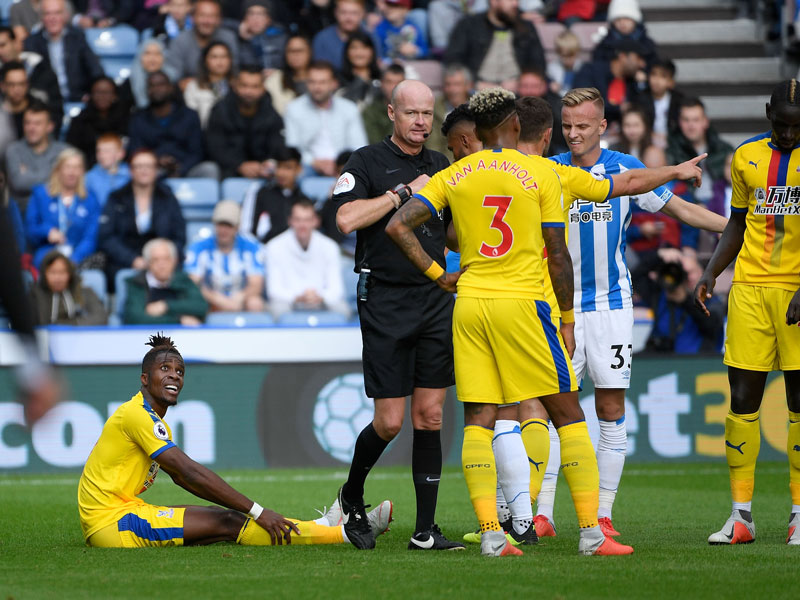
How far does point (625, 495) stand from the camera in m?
9.93

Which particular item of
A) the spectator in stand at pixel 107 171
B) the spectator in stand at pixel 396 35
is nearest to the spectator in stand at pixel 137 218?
the spectator in stand at pixel 107 171

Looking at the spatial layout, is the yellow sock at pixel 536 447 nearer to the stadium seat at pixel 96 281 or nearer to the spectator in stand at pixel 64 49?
the stadium seat at pixel 96 281

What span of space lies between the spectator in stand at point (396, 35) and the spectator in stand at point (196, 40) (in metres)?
2.13

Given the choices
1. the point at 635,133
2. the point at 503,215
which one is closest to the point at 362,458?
the point at 503,215

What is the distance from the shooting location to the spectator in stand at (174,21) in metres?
16.0

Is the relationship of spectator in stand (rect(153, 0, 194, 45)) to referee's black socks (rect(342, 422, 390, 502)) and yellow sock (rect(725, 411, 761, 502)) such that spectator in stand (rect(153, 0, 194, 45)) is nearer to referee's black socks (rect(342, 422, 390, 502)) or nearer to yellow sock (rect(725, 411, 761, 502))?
referee's black socks (rect(342, 422, 390, 502))

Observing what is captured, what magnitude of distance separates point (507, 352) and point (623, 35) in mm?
10949

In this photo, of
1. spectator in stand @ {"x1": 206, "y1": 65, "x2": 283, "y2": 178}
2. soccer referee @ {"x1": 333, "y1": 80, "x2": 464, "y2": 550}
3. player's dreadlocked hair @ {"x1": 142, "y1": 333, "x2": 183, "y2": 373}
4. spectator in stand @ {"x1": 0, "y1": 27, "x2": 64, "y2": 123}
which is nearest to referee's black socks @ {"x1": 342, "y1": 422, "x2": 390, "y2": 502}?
soccer referee @ {"x1": 333, "y1": 80, "x2": 464, "y2": 550}

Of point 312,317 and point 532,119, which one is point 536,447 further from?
point 312,317

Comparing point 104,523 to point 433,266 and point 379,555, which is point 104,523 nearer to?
point 379,555

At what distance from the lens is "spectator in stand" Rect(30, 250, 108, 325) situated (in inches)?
494

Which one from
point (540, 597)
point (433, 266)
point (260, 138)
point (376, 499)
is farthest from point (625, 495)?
point (260, 138)

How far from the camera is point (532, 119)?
22.2 feet

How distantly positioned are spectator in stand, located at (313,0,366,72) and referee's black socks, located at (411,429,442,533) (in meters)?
9.86
